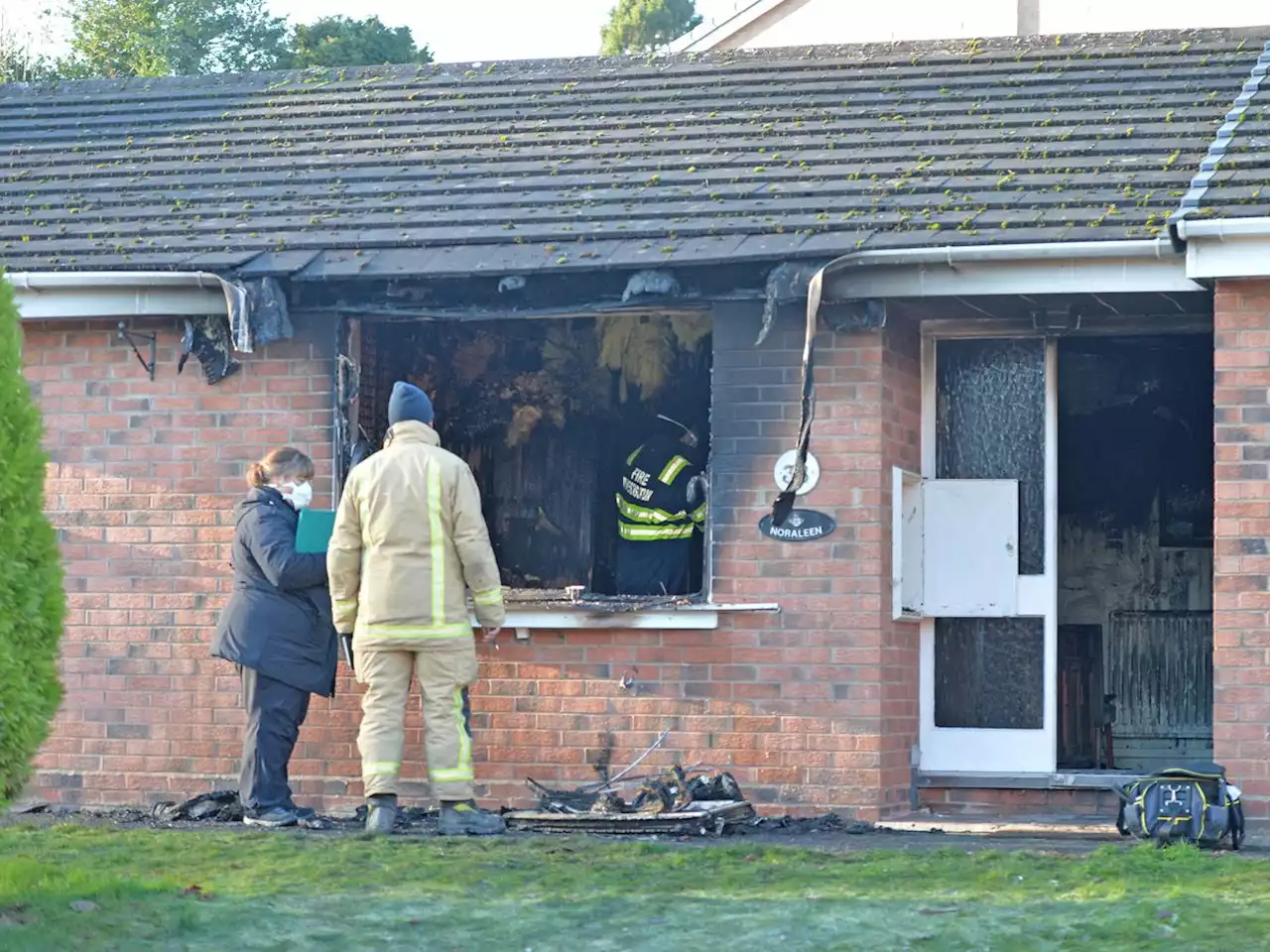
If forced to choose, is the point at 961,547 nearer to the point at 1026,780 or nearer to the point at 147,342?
the point at 1026,780

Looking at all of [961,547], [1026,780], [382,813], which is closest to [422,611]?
[382,813]

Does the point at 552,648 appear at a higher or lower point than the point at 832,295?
lower

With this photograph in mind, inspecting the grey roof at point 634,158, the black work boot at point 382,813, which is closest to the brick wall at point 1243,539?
the grey roof at point 634,158

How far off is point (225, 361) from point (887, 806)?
13.0ft

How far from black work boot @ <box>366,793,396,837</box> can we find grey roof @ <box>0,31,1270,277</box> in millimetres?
2644

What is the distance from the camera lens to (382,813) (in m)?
9.30

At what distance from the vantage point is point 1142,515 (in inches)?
539

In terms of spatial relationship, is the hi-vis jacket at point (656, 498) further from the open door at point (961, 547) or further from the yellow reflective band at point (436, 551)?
the yellow reflective band at point (436, 551)

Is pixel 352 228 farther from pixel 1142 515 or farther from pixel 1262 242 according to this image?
pixel 1142 515

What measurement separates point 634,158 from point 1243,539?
3911 millimetres

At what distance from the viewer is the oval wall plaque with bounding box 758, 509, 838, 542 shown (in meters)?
10.4

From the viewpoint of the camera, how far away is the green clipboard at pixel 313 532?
9891 mm

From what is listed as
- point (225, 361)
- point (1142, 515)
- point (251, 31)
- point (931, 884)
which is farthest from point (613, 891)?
point (251, 31)

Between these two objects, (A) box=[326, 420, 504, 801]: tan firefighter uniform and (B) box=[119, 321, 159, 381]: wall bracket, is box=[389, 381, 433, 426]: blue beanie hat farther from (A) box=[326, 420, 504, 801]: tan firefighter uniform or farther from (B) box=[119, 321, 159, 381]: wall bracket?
(B) box=[119, 321, 159, 381]: wall bracket
